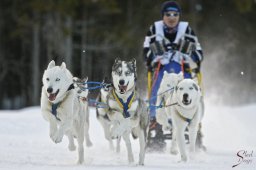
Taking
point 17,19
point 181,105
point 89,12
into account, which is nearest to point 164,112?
point 181,105

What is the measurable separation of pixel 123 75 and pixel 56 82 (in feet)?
2.32

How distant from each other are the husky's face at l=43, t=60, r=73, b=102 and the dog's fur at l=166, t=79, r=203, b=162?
4.85 ft

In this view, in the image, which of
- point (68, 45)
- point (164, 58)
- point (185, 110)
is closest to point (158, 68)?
point (164, 58)

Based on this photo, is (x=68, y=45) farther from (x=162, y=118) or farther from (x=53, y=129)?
(x=53, y=129)

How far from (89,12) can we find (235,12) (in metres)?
9.78

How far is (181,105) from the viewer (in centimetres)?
787

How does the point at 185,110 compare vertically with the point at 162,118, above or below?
above

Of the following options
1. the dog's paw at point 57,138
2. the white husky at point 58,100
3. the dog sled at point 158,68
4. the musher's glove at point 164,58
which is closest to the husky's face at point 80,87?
the white husky at point 58,100

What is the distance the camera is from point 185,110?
7.90 meters

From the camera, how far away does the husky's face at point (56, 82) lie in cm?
680

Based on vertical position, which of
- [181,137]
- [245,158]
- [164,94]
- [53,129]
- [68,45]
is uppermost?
[68,45]

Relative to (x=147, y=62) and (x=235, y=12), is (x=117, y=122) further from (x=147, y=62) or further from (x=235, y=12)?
(x=235, y=12)

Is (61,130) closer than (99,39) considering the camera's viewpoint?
Yes

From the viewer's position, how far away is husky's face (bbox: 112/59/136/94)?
23.0 feet
